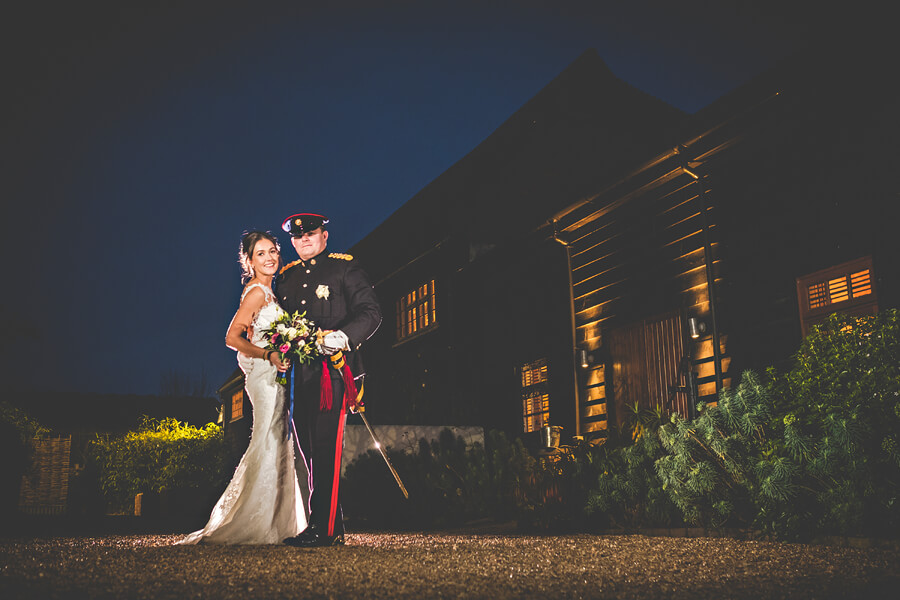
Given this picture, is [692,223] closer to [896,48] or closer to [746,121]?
[746,121]

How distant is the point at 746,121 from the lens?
828cm

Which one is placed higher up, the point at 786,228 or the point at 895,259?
the point at 786,228

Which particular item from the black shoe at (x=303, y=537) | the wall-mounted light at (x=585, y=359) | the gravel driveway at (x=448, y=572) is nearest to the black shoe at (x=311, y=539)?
the black shoe at (x=303, y=537)

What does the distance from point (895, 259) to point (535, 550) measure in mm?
4729

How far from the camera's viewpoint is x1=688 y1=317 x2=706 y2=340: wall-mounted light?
8.59 meters

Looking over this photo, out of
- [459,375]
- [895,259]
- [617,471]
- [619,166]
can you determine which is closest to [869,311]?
[895,259]

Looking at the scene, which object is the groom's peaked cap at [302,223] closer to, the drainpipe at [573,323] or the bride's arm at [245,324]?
the bride's arm at [245,324]

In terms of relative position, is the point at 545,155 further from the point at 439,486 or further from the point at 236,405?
the point at 236,405

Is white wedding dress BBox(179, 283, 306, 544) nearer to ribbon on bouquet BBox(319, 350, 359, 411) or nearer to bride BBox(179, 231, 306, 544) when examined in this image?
bride BBox(179, 231, 306, 544)

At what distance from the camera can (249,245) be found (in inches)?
196

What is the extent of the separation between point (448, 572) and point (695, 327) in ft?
20.0

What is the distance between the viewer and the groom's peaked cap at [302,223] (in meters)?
4.82

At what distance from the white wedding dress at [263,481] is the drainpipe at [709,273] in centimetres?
525

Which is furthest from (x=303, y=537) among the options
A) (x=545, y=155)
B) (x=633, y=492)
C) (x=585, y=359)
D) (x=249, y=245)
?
(x=545, y=155)
